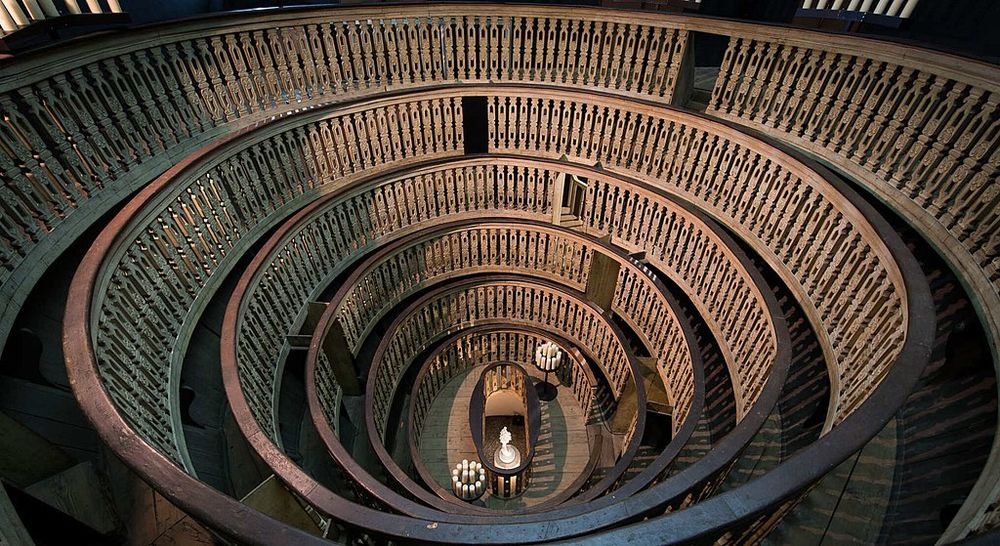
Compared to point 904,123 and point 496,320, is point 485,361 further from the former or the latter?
point 904,123

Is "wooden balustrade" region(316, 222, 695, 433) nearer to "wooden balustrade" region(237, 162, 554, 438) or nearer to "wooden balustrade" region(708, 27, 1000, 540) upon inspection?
"wooden balustrade" region(237, 162, 554, 438)

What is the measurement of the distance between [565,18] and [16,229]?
24.8 feet

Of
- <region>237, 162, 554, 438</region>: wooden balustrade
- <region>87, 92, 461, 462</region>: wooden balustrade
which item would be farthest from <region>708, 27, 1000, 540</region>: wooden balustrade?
<region>87, 92, 461, 462</region>: wooden balustrade

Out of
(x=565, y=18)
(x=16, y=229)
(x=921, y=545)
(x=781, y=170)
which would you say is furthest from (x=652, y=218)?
(x=16, y=229)

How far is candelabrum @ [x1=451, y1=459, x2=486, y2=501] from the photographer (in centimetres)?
935

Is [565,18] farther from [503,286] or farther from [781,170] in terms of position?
[503,286]

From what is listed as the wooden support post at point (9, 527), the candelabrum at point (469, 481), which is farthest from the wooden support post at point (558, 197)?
the wooden support post at point (9, 527)

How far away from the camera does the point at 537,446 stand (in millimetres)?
11484

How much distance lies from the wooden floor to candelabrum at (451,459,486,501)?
103cm

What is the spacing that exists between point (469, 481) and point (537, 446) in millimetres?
2582

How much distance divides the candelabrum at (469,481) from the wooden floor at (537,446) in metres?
1.03

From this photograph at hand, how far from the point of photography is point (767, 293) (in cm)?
673

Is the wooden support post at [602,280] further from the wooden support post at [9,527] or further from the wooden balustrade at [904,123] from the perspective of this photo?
the wooden support post at [9,527]

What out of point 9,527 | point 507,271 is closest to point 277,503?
point 9,527
